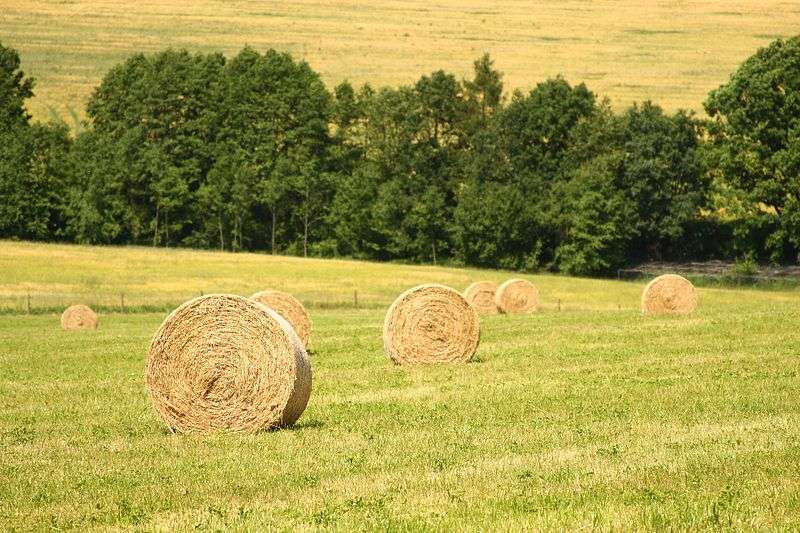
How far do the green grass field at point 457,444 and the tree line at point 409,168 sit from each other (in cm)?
4406

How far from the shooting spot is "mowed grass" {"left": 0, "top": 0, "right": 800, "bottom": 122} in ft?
390

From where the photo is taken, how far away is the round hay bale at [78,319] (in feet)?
135

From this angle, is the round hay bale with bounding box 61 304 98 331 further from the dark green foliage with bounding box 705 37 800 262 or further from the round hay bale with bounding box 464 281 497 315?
the dark green foliage with bounding box 705 37 800 262

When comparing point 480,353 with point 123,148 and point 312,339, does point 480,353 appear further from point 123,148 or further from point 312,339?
point 123,148

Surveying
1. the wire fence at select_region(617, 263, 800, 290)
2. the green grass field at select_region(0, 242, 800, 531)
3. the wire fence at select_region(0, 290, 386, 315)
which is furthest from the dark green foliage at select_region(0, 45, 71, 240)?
the green grass field at select_region(0, 242, 800, 531)

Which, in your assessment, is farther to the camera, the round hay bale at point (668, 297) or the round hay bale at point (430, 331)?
the round hay bale at point (668, 297)

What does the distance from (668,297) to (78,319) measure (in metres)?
19.0

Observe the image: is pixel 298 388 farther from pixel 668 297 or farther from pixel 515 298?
pixel 515 298

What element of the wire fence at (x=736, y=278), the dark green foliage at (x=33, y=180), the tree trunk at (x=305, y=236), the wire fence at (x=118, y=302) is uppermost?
the dark green foliage at (x=33, y=180)

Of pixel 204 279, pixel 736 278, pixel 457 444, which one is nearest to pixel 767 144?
pixel 736 278

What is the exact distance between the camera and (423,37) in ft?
451

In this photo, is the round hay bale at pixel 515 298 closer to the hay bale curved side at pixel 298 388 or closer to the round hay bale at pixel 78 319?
the round hay bale at pixel 78 319

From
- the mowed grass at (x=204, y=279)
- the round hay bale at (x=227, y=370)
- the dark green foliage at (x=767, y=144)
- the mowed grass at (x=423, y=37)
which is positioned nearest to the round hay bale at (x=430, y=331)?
the round hay bale at (x=227, y=370)

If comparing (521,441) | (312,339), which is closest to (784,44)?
(312,339)
